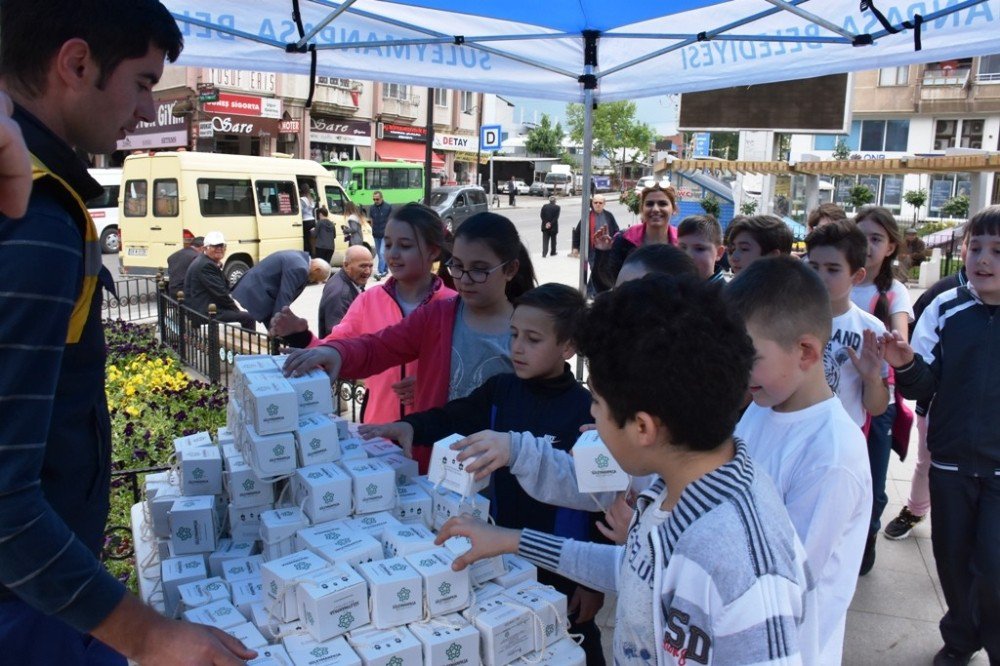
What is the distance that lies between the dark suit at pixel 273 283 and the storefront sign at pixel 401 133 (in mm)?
30910

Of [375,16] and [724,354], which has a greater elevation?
[375,16]

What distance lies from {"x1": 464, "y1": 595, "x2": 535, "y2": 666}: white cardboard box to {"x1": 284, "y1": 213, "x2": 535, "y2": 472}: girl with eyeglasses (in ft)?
4.12

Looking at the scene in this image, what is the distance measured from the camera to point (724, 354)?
1.31 m

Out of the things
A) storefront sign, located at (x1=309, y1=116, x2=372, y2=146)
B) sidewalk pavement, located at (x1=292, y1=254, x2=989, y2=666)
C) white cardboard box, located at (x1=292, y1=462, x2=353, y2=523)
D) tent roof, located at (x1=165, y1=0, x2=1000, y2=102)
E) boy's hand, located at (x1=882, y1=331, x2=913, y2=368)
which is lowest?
sidewalk pavement, located at (x1=292, y1=254, x2=989, y2=666)

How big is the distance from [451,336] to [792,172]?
2033cm

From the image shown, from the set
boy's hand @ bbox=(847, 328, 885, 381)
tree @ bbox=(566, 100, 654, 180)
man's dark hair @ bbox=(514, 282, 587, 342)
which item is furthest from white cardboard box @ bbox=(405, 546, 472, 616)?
tree @ bbox=(566, 100, 654, 180)

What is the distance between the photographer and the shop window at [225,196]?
1475cm

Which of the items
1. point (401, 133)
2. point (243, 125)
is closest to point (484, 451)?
point (243, 125)

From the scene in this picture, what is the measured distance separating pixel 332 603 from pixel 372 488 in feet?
1.63

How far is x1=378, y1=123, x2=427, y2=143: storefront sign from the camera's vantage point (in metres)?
37.5

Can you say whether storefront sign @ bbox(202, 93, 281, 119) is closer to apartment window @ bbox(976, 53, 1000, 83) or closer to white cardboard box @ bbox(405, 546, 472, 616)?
white cardboard box @ bbox(405, 546, 472, 616)

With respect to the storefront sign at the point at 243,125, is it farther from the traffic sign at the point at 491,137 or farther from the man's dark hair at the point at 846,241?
the man's dark hair at the point at 846,241

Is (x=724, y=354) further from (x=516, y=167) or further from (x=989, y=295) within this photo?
(x=516, y=167)

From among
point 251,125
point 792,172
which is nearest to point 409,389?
point 792,172
